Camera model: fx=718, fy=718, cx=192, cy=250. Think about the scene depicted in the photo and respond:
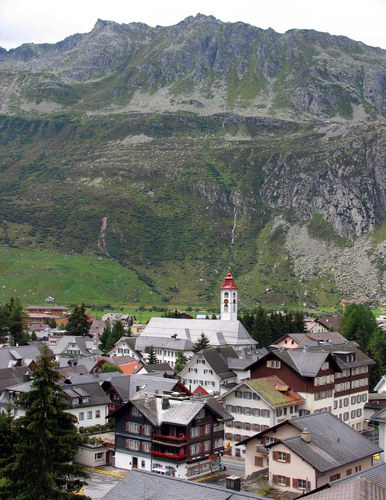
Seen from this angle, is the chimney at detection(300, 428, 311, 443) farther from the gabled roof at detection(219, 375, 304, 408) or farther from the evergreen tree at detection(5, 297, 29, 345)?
the evergreen tree at detection(5, 297, 29, 345)

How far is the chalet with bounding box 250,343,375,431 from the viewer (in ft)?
219

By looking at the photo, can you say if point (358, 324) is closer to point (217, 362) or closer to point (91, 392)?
point (217, 362)

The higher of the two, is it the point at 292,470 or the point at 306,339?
the point at 306,339

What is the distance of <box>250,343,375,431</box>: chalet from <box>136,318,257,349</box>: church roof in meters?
44.7

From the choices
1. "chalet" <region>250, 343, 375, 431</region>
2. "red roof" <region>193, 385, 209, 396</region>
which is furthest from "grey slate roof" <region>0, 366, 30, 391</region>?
"chalet" <region>250, 343, 375, 431</region>

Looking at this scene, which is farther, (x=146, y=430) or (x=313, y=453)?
(x=146, y=430)

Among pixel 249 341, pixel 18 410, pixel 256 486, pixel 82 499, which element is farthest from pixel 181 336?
pixel 82 499

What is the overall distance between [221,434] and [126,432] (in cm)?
810

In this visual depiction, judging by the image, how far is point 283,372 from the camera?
68.0 meters

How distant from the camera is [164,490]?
1318 inches

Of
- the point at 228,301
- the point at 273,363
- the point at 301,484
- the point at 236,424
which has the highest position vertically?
the point at 228,301

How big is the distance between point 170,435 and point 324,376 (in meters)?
18.1

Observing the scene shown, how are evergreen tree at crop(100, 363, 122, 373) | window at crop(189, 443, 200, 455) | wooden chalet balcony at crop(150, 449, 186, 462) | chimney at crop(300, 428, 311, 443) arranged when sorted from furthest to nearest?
evergreen tree at crop(100, 363, 122, 373)
window at crop(189, 443, 200, 455)
wooden chalet balcony at crop(150, 449, 186, 462)
chimney at crop(300, 428, 311, 443)

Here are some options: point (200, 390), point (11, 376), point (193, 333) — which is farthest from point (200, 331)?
point (11, 376)
